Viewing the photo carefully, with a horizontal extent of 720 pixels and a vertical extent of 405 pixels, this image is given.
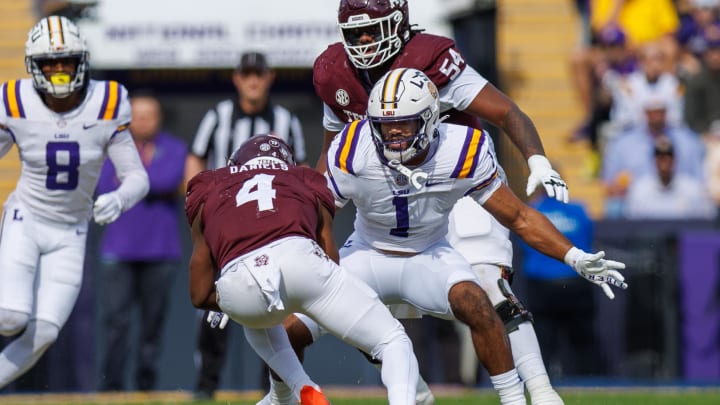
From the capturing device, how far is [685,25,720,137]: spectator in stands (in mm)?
11938

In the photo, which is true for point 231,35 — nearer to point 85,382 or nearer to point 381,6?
point 85,382

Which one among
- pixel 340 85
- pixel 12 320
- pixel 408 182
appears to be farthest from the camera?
pixel 12 320

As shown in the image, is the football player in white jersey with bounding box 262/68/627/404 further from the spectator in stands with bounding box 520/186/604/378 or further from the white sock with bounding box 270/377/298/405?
the spectator in stands with bounding box 520/186/604/378

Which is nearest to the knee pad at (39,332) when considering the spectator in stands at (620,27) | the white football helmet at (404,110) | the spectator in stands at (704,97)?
the white football helmet at (404,110)

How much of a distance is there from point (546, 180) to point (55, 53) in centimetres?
277

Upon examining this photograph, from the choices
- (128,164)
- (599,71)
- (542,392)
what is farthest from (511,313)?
(599,71)

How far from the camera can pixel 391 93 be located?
6.06 meters

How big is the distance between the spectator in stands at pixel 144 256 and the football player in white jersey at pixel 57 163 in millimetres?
2057

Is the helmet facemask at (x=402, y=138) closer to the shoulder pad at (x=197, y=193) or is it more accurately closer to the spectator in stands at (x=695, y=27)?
the shoulder pad at (x=197, y=193)

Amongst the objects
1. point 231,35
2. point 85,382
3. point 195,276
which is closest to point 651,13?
point 231,35

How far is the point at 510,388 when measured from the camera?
5.90m

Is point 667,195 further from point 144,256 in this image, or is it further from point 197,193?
point 197,193

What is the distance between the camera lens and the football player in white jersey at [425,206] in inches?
237

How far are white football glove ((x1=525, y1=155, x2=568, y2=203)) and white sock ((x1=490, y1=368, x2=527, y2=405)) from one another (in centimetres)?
77
